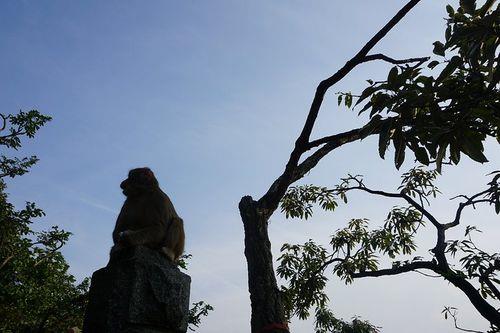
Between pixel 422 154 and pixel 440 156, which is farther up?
pixel 422 154

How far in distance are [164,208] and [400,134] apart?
6.95 ft

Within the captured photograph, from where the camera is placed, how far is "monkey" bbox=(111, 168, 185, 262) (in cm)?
318

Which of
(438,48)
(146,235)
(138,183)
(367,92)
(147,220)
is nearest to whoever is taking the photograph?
(367,92)

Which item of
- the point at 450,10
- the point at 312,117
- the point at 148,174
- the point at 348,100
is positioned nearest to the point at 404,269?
the point at 348,100

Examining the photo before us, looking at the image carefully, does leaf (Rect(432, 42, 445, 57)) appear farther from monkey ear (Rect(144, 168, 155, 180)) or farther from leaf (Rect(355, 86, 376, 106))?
monkey ear (Rect(144, 168, 155, 180))

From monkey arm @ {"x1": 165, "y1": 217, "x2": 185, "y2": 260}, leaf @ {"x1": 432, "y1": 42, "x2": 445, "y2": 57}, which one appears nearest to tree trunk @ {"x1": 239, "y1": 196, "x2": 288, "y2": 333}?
monkey arm @ {"x1": 165, "y1": 217, "x2": 185, "y2": 260}

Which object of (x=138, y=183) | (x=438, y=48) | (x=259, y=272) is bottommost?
(x=259, y=272)

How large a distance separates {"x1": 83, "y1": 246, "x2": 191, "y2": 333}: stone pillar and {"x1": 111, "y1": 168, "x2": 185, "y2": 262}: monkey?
286 millimetres

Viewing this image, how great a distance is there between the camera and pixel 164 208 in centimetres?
354

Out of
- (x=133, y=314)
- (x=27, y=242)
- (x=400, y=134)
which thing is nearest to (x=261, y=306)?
(x=133, y=314)

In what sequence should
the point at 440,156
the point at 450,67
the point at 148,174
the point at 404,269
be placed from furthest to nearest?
the point at 404,269 → the point at 148,174 → the point at 450,67 → the point at 440,156

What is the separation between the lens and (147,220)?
338 centimetres

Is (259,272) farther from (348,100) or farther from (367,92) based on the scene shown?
(367,92)

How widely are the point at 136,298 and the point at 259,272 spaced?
7.06ft
